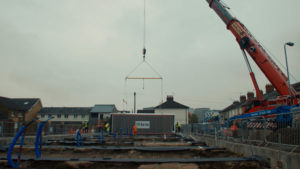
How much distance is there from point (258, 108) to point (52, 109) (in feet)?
202

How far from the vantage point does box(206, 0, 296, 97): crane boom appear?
44.9 feet

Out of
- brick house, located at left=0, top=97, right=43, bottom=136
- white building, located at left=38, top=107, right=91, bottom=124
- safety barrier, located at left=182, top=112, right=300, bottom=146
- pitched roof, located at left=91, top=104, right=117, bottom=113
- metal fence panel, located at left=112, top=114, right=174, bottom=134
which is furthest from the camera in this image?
pitched roof, located at left=91, top=104, right=117, bottom=113

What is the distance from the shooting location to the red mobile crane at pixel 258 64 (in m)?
13.5

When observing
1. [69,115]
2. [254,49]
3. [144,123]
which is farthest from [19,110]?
[254,49]

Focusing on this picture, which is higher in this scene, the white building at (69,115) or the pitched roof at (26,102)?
the pitched roof at (26,102)

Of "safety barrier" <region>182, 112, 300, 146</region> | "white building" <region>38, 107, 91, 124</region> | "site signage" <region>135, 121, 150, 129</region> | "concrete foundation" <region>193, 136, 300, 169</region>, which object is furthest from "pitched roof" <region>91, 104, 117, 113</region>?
"concrete foundation" <region>193, 136, 300, 169</region>

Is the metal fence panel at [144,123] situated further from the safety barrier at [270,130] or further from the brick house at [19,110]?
the safety barrier at [270,130]

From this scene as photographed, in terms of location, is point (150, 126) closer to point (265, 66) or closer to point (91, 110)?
point (265, 66)

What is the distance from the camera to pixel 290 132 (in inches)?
273

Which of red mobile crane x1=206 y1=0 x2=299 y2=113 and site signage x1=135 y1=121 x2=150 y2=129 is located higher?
red mobile crane x1=206 y1=0 x2=299 y2=113

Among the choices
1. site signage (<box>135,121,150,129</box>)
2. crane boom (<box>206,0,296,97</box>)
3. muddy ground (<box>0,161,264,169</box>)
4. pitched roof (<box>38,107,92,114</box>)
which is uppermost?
crane boom (<box>206,0,296,97</box>)

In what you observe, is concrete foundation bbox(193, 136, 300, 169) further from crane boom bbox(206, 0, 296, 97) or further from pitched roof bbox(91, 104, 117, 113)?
pitched roof bbox(91, 104, 117, 113)

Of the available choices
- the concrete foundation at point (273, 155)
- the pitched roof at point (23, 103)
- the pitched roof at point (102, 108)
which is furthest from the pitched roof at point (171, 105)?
the concrete foundation at point (273, 155)

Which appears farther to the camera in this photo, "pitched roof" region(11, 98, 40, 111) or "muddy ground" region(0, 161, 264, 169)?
"pitched roof" region(11, 98, 40, 111)
